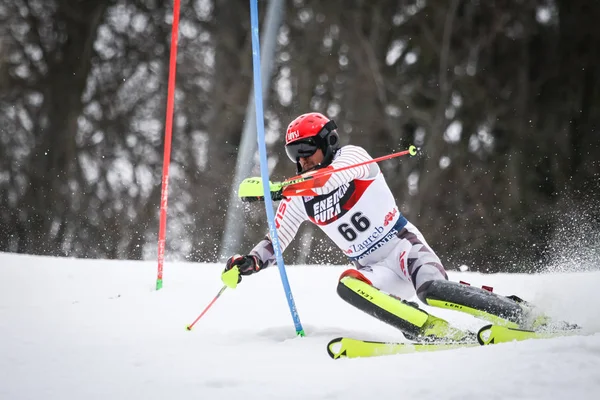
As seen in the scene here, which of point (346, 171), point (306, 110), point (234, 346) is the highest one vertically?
point (306, 110)

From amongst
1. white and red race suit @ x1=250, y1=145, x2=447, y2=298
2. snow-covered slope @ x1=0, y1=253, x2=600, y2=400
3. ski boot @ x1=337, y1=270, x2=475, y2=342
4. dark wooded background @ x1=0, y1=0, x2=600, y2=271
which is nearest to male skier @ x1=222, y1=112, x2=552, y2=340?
white and red race suit @ x1=250, y1=145, x2=447, y2=298

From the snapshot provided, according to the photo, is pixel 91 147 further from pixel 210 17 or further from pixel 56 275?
pixel 56 275

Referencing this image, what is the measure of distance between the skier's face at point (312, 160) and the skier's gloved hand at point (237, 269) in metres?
0.61

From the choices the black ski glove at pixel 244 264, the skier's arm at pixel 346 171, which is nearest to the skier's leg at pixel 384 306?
the skier's arm at pixel 346 171

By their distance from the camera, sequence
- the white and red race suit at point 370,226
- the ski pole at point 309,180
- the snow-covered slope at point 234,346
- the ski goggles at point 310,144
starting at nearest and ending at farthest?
the snow-covered slope at point 234,346 → the ski pole at point 309,180 → the white and red race suit at point 370,226 → the ski goggles at point 310,144

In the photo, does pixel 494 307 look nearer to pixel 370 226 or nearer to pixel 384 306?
pixel 384 306

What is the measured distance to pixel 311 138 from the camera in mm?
3961

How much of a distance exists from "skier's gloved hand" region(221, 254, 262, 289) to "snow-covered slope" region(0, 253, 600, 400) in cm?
29

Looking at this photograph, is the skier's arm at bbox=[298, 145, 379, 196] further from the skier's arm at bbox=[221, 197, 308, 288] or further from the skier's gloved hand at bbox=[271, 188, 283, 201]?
the skier's arm at bbox=[221, 197, 308, 288]

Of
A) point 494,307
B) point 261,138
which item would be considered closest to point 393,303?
point 494,307

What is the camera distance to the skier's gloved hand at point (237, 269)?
3.98 metres

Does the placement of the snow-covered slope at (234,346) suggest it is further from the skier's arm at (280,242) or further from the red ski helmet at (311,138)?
the red ski helmet at (311,138)

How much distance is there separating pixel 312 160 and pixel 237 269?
0.75 m

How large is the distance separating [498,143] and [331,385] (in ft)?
45.9
